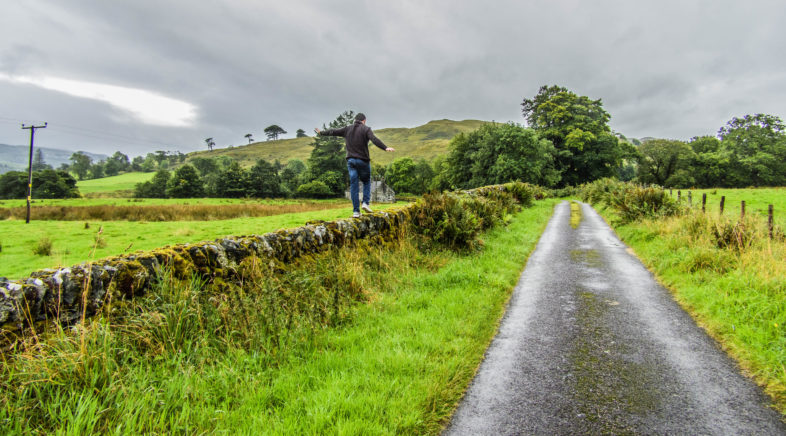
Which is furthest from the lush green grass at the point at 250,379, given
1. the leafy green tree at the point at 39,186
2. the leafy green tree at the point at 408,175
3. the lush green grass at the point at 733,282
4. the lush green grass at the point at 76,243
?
the leafy green tree at the point at 408,175

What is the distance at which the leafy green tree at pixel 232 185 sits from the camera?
6009 centimetres

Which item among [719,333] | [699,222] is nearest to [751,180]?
[699,222]

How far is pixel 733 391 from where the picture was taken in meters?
3.02

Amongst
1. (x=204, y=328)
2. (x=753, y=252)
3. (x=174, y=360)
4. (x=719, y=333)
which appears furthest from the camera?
(x=753, y=252)

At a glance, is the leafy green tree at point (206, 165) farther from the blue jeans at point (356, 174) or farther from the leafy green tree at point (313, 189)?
the blue jeans at point (356, 174)

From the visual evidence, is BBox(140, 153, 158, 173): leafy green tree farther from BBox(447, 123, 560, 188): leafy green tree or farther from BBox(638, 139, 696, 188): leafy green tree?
BBox(638, 139, 696, 188): leafy green tree

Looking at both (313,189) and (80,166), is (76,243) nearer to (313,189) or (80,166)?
(313,189)

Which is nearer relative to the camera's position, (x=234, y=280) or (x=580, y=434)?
(x=580, y=434)

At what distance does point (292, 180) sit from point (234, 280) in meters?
74.4

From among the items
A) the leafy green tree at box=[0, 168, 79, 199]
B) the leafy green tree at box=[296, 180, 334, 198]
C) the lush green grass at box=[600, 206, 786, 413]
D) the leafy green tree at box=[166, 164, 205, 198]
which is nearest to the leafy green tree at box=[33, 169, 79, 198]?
the leafy green tree at box=[0, 168, 79, 199]

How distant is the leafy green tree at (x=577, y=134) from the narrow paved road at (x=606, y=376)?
48.9m

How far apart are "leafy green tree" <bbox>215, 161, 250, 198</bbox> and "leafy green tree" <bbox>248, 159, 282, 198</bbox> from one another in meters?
1.05

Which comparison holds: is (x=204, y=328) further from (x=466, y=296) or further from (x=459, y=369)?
(x=466, y=296)

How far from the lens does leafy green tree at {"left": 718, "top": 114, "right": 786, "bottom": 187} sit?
5539cm
